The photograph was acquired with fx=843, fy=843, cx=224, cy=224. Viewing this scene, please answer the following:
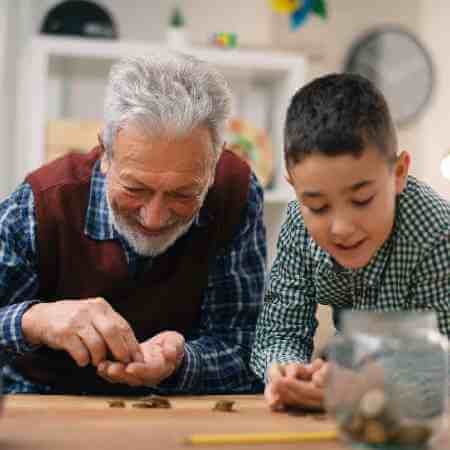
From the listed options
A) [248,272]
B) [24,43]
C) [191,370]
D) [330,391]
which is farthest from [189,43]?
[330,391]

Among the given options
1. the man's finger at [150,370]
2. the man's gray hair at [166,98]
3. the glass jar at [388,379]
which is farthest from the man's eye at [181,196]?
the glass jar at [388,379]

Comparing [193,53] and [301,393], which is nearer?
[301,393]

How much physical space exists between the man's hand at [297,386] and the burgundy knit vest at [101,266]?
0.53 meters

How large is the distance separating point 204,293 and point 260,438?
819 mm

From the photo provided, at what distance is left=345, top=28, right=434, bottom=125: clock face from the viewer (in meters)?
4.11

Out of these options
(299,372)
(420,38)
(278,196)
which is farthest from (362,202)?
(420,38)

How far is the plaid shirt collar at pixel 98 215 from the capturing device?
179 cm

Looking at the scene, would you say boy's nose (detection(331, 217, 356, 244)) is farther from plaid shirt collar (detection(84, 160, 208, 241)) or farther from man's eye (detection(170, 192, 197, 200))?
plaid shirt collar (detection(84, 160, 208, 241))

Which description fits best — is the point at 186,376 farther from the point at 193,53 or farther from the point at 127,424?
the point at 193,53

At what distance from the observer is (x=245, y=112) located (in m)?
3.78

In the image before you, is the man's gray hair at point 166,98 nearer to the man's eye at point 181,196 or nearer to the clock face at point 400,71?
the man's eye at point 181,196

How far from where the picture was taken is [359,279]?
4.95 ft

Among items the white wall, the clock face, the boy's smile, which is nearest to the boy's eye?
the boy's smile

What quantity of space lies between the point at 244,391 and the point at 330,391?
0.89 meters
